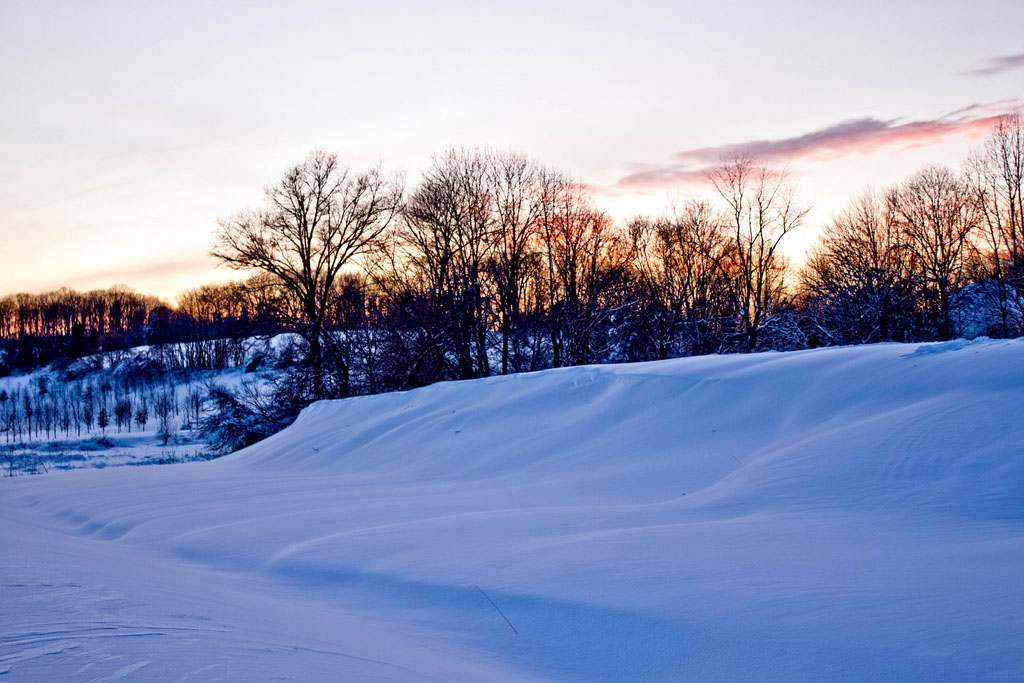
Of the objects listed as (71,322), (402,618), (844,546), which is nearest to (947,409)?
(844,546)

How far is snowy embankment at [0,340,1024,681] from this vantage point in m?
2.13

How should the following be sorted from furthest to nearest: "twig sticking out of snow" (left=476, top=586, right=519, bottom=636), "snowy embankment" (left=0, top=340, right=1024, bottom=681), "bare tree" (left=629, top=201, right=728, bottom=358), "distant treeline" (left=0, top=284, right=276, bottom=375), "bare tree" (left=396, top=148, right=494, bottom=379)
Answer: "distant treeline" (left=0, top=284, right=276, bottom=375)
"bare tree" (left=629, top=201, right=728, bottom=358)
"bare tree" (left=396, top=148, right=494, bottom=379)
"twig sticking out of snow" (left=476, top=586, right=519, bottom=636)
"snowy embankment" (left=0, top=340, right=1024, bottom=681)

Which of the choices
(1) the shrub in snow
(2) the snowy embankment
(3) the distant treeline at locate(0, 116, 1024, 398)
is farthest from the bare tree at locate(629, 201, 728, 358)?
(2) the snowy embankment

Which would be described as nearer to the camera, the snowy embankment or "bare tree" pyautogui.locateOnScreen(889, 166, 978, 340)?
the snowy embankment

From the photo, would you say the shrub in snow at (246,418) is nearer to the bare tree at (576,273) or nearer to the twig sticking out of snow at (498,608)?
the bare tree at (576,273)

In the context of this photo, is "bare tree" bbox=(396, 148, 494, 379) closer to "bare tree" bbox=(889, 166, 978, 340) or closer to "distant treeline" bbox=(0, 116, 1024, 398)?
"distant treeline" bbox=(0, 116, 1024, 398)

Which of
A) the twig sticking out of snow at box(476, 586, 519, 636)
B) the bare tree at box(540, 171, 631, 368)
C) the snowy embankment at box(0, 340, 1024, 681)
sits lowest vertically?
the twig sticking out of snow at box(476, 586, 519, 636)

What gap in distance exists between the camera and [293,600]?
3227mm

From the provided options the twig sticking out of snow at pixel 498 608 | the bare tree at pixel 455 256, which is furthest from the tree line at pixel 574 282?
the twig sticking out of snow at pixel 498 608

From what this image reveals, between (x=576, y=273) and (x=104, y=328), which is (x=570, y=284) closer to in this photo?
(x=576, y=273)

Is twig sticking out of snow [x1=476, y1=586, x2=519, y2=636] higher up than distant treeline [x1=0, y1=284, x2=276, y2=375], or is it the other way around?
distant treeline [x1=0, y1=284, x2=276, y2=375]

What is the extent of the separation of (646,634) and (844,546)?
138cm

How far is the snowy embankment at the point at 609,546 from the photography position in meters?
2.13

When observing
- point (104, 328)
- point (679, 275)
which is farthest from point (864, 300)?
point (104, 328)
